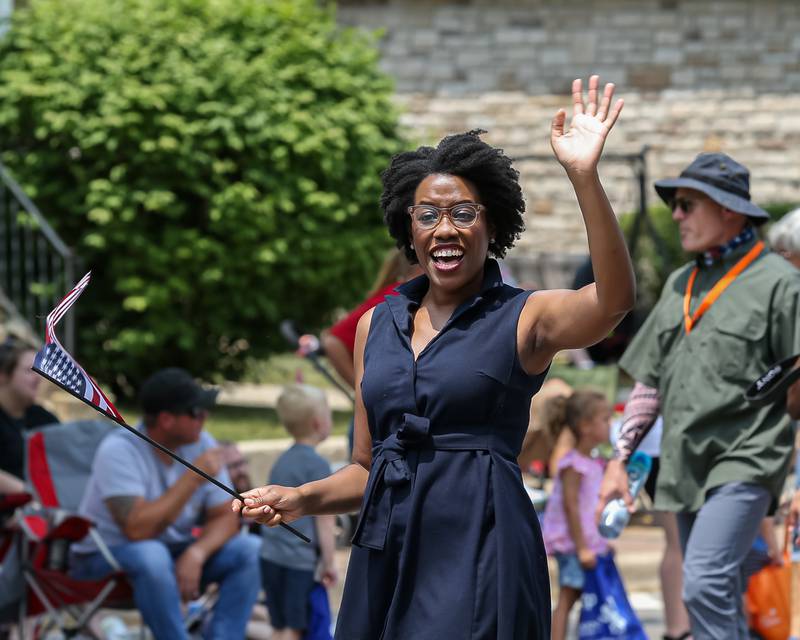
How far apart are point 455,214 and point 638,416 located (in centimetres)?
226

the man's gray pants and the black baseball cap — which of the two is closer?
the man's gray pants

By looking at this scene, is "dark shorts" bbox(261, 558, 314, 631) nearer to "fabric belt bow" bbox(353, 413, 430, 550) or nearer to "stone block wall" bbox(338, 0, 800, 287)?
"fabric belt bow" bbox(353, 413, 430, 550)

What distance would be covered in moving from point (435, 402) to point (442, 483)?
7.5 inches

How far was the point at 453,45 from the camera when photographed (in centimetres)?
1836

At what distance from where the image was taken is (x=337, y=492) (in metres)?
3.92

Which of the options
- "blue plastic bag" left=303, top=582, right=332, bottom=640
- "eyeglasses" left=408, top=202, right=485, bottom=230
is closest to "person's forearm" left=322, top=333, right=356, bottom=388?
"blue plastic bag" left=303, top=582, right=332, bottom=640

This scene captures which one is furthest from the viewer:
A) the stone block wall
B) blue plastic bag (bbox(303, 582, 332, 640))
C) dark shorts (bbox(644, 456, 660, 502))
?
the stone block wall

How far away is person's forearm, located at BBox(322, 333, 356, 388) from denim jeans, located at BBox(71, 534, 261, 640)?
0.84 m

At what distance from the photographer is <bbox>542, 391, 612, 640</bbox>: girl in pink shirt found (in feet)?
21.9

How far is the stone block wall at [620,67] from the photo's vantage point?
18266 mm

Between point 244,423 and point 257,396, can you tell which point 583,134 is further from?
point 257,396

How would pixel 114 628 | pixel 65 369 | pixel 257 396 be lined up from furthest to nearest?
pixel 257 396 → pixel 114 628 → pixel 65 369

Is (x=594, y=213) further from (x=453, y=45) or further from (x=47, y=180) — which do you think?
(x=453, y=45)

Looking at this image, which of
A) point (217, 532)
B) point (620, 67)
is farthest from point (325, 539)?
point (620, 67)
